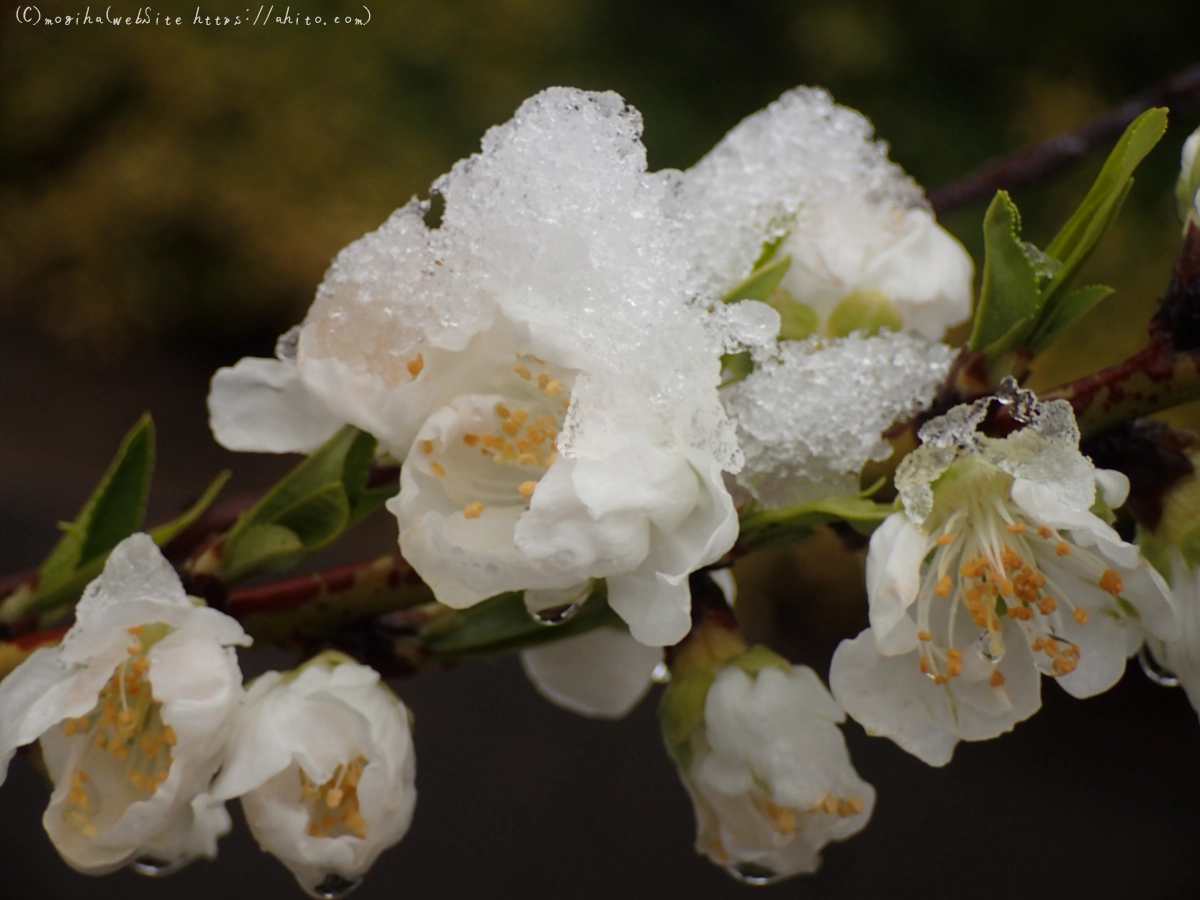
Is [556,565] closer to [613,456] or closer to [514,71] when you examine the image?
[613,456]

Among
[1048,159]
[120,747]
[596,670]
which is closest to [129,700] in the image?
[120,747]

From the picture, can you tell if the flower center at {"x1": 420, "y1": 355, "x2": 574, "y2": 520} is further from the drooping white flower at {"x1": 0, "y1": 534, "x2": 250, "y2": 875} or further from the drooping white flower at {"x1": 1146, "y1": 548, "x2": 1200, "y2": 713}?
the drooping white flower at {"x1": 1146, "y1": 548, "x2": 1200, "y2": 713}

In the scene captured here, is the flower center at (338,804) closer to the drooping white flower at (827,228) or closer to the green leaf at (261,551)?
the green leaf at (261,551)

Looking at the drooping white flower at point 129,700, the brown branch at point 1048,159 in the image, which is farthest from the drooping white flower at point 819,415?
the brown branch at point 1048,159

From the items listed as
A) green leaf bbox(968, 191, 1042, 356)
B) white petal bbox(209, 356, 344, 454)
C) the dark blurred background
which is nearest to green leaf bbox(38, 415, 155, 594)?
white petal bbox(209, 356, 344, 454)

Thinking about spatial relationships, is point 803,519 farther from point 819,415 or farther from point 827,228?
point 827,228

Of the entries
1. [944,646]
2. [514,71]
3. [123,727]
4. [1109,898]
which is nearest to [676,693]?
[944,646]

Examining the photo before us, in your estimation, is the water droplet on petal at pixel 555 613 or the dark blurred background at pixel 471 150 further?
the dark blurred background at pixel 471 150
